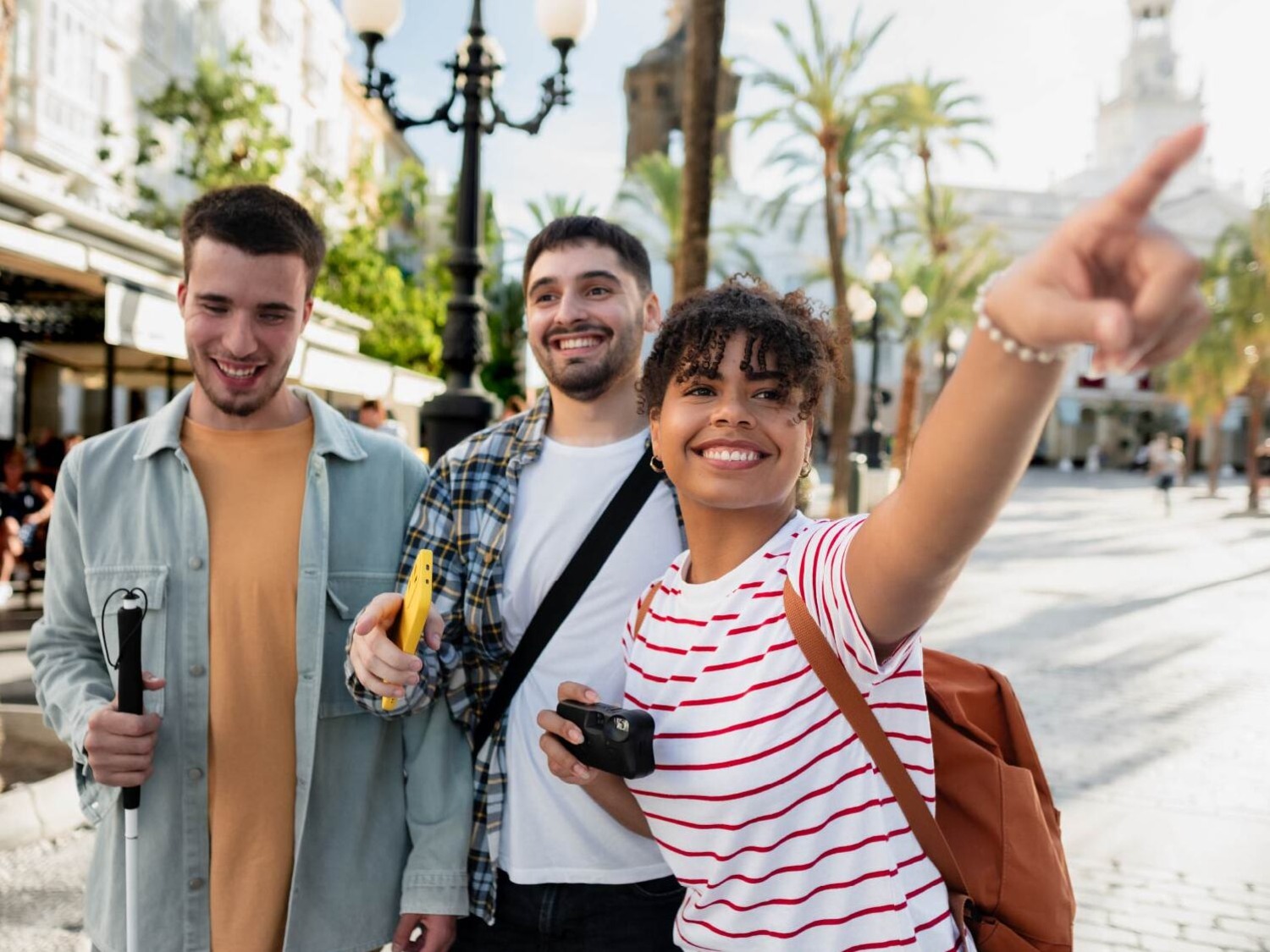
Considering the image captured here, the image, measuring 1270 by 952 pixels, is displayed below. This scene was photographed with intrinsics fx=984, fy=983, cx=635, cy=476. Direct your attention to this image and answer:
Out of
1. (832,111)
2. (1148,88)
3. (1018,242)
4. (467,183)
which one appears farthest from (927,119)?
(1148,88)

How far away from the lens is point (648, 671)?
1717mm

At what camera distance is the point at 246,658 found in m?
2.10

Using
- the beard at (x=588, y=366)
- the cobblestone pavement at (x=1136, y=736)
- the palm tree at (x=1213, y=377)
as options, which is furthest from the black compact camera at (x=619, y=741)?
the palm tree at (x=1213, y=377)

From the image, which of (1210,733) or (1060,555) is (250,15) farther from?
(1210,733)

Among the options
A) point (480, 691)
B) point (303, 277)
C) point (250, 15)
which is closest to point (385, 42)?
point (303, 277)

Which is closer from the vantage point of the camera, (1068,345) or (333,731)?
(1068,345)

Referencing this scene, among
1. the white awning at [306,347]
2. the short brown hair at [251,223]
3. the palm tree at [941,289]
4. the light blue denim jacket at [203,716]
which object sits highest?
the palm tree at [941,289]

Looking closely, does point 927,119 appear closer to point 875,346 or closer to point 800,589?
point 875,346

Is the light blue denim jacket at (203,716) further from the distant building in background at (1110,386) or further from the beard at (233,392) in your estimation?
the distant building in background at (1110,386)

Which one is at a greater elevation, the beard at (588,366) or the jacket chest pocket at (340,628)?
the beard at (588,366)

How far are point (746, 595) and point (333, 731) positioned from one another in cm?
108

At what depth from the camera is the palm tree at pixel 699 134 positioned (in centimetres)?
775

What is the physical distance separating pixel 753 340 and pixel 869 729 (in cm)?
65

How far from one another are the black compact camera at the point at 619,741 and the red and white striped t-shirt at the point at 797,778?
69 millimetres
